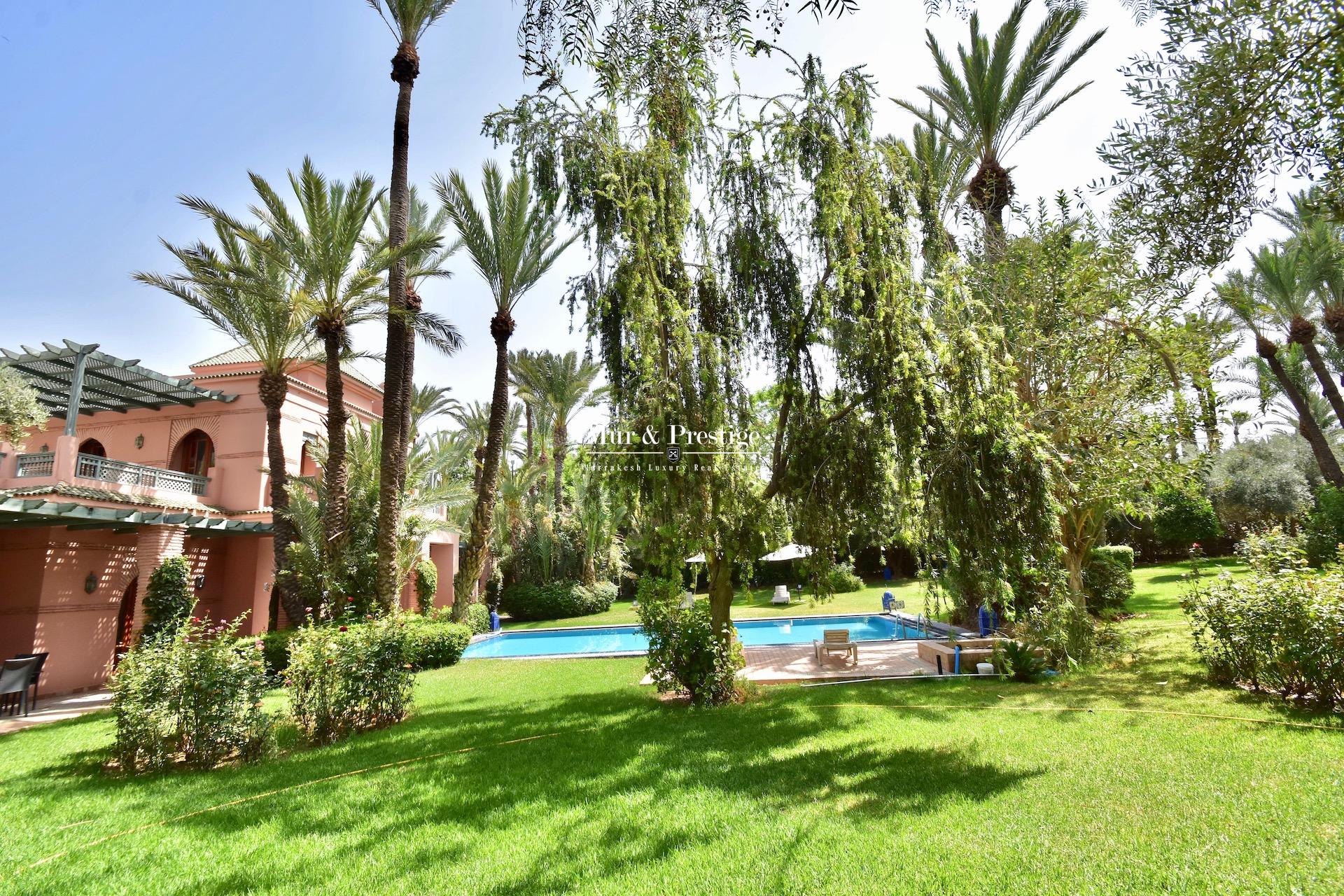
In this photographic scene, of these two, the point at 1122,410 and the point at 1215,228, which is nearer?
the point at 1215,228

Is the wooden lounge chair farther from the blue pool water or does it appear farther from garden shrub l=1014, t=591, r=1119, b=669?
the blue pool water

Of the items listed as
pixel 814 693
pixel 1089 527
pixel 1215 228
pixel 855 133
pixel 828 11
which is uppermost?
pixel 855 133

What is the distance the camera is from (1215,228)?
13.1ft

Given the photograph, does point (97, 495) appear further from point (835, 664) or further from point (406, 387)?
point (835, 664)

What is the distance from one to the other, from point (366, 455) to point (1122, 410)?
1734cm

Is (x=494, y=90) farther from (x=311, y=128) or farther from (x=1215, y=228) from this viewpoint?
(x=1215, y=228)

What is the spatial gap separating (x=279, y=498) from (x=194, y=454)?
25.1 ft

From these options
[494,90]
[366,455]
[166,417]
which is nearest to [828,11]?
[494,90]

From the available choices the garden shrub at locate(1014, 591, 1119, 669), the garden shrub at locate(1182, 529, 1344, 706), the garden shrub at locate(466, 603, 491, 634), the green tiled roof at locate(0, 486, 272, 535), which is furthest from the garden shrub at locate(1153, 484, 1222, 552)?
the green tiled roof at locate(0, 486, 272, 535)

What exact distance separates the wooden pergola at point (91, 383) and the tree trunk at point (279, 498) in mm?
3145

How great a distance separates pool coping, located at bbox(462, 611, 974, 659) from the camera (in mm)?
15195

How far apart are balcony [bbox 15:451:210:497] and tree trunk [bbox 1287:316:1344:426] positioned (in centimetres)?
3657

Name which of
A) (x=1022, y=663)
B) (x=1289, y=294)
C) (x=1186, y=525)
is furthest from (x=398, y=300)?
(x=1186, y=525)

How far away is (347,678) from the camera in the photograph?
8266 mm
